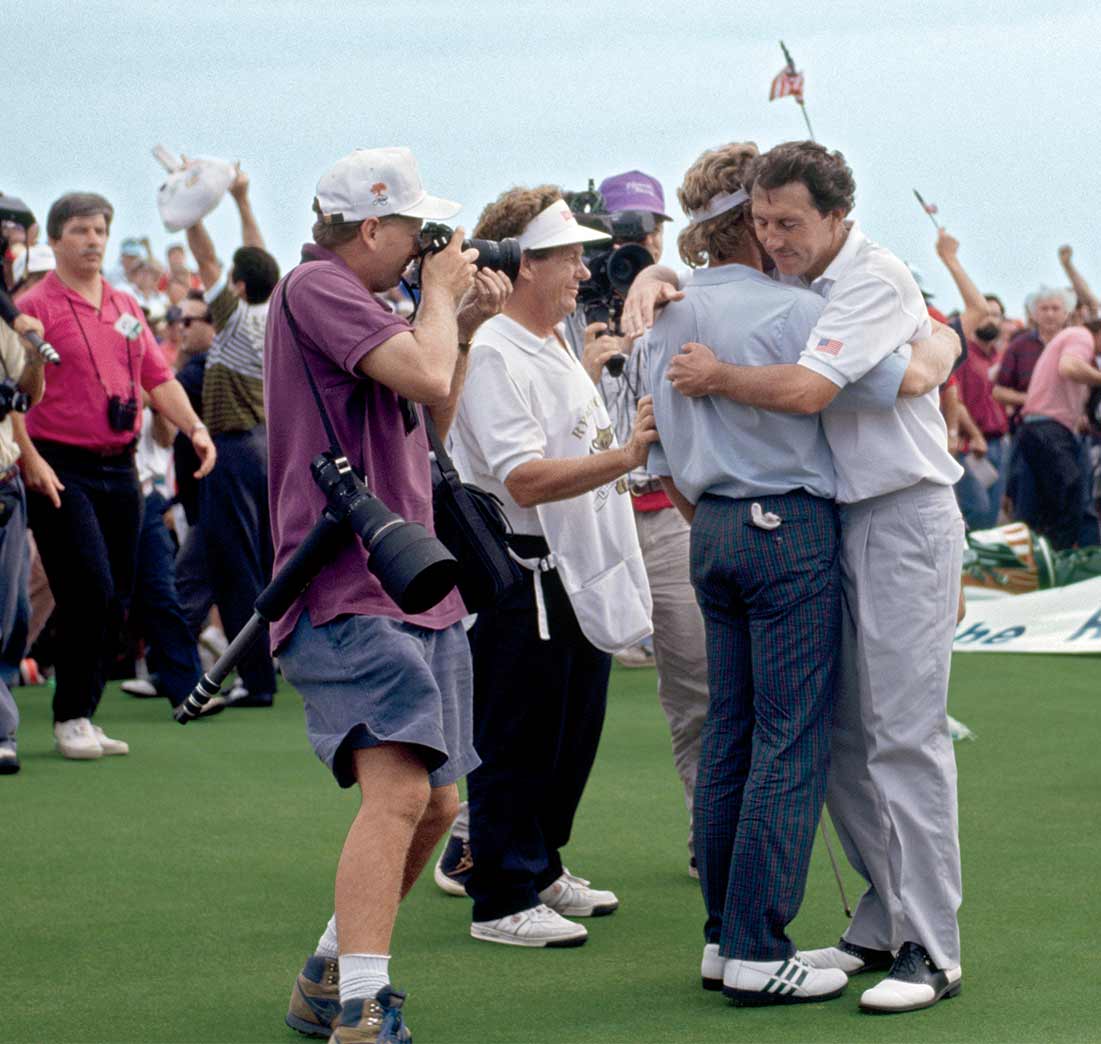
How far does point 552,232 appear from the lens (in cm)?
505

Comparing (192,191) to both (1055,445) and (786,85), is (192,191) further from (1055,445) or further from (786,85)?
(1055,445)

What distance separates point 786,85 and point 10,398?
4.97 metres

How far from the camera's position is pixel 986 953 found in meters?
4.69

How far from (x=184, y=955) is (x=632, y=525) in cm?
159

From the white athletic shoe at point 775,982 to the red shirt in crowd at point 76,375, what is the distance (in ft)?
14.7

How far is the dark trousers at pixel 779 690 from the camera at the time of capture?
4234 millimetres

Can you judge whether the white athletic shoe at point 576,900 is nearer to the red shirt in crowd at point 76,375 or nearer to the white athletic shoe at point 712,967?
the white athletic shoe at point 712,967

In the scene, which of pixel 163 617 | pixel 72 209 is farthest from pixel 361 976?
pixel 163 617

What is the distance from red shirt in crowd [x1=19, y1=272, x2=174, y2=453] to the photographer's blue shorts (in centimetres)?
421

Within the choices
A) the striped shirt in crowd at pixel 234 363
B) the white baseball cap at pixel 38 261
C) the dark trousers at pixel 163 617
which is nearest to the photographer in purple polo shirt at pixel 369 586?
the white baseball cap at pixel 38 261

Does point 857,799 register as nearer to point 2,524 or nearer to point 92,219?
point 2,524

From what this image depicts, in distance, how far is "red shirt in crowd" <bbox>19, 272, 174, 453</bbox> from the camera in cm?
791

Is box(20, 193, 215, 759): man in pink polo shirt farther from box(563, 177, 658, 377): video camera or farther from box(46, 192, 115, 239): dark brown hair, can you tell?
box(563, 177, 658, 377): video camera

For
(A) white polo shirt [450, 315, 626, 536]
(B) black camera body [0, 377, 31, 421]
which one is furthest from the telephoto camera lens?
(B) black camera body [0, 377, 31, 421]
